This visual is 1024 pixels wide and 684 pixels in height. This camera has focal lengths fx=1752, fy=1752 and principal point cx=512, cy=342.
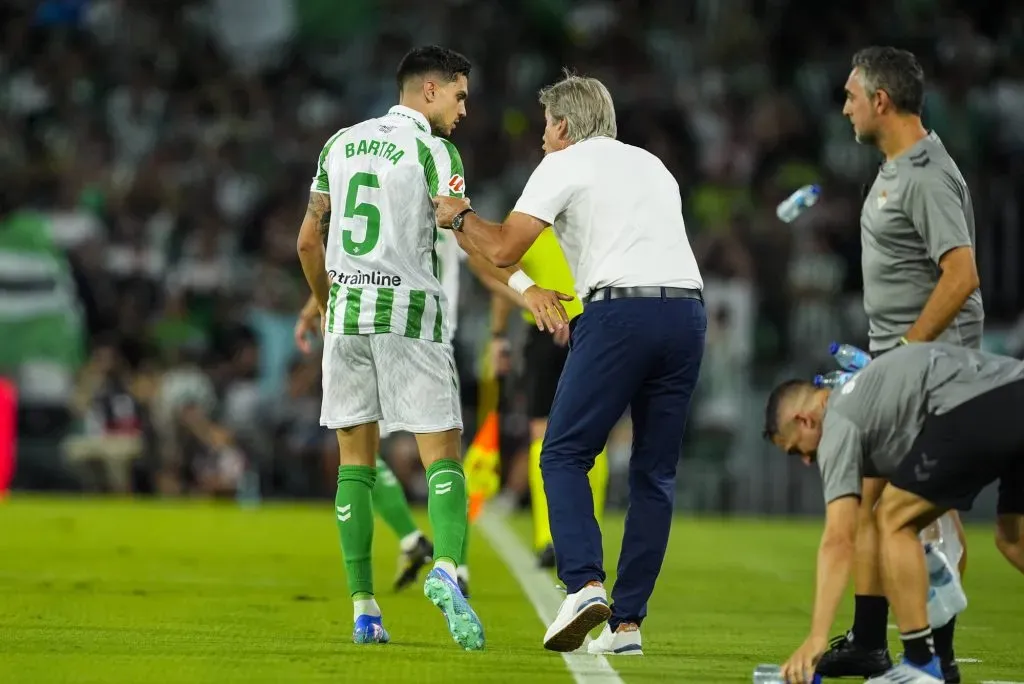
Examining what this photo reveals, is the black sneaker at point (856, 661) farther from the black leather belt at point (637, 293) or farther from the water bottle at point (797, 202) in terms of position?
the water bottle at point (797, 202)

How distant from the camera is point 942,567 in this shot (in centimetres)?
605

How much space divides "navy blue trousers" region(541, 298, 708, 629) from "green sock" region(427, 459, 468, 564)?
405 mm

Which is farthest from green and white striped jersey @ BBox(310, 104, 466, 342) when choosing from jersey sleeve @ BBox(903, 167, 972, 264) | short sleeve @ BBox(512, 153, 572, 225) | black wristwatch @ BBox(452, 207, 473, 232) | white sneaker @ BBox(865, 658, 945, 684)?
white sneaker @ BBox(865, 658, 945, 684)

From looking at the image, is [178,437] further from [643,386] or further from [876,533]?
[876,533]

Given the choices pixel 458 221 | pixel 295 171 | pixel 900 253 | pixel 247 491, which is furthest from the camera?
pixel 295 171

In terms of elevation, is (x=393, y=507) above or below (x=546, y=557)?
above

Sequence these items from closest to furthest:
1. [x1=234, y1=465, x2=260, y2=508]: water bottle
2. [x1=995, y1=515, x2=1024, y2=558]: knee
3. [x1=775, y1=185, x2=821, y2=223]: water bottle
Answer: [x1=995, y1=515, x2=1024, y2=558]: knee
[x1=775, y1=185, x2=821, y2=223]: water bottle
[x1=234, y1=465, x2=260, y2=508]: water bottle

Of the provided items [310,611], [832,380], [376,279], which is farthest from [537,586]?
[832,380]

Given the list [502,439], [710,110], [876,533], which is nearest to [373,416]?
[876,533]

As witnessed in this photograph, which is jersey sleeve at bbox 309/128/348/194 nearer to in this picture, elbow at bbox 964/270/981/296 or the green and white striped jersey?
the green and white striped jersey

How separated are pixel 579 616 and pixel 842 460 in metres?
1.33

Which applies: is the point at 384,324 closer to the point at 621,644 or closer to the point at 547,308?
the point at 547,308

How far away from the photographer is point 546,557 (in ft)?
33.5

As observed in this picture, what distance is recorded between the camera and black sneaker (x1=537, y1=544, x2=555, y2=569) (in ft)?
33.4
